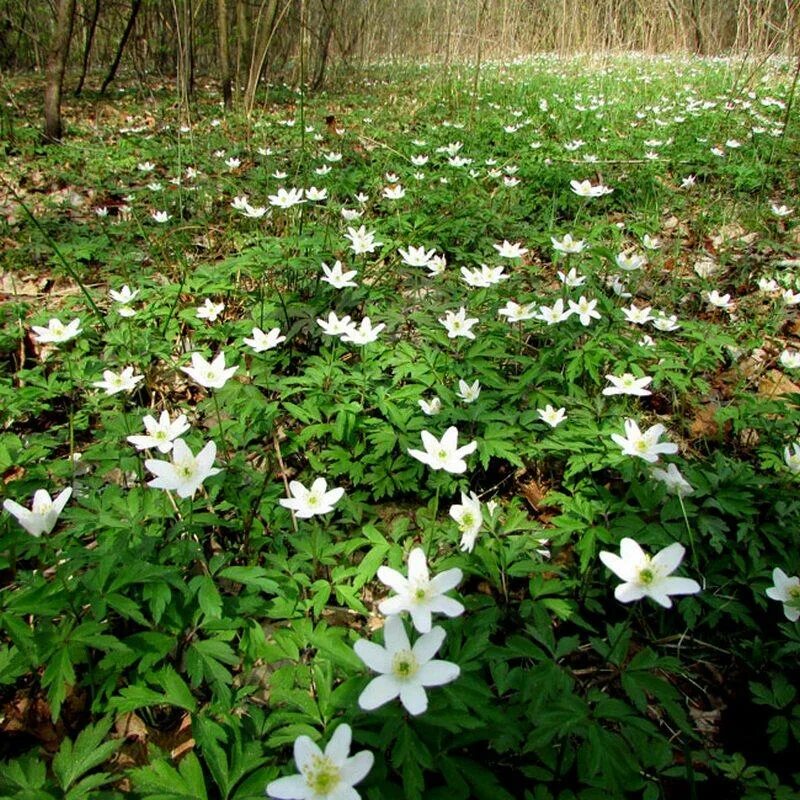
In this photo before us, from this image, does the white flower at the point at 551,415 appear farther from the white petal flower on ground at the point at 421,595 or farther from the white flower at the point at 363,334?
the white petal flower on ground at the point at 421,595

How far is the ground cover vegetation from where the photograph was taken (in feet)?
4.46

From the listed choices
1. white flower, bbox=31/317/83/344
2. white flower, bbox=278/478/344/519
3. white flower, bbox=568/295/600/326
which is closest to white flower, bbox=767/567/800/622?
white flower, bbox=278/478/344/519

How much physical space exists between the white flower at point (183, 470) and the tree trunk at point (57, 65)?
6.22 meters

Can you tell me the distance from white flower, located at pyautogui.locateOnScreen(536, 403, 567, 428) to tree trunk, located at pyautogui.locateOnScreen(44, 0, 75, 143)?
6.57 m

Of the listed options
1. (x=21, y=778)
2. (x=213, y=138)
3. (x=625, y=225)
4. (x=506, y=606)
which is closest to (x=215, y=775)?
(x=21, y=778)

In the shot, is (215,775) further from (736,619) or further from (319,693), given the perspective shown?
(736,619)

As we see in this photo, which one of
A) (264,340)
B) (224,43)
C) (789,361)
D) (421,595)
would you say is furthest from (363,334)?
(224,43)

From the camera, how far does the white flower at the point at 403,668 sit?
121 centimetres

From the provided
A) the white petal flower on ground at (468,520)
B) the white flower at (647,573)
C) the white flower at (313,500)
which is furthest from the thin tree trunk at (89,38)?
the white flower at (647,573)

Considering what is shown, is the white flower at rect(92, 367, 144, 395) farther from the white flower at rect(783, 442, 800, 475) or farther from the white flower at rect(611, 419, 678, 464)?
the white flower at rect(783, 442, 800, 475)

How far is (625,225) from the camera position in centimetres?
461

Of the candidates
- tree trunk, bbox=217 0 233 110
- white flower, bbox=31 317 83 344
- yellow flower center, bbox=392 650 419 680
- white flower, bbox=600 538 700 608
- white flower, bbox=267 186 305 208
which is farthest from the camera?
tree trunk, bbox=217 0 233 110

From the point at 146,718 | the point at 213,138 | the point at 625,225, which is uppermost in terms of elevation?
the point at 213,138

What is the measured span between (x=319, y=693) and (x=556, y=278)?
3.37 m
